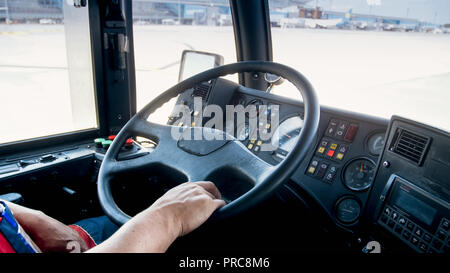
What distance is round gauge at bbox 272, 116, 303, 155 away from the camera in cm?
153

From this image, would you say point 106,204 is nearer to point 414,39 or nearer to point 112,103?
point 112,103

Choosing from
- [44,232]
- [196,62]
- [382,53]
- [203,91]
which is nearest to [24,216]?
[44,232]

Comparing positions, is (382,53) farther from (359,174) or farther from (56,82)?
(56,82)

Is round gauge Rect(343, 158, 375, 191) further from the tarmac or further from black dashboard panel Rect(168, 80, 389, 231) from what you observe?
the tarmac

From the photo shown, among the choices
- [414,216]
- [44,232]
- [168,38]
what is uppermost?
[168,38]

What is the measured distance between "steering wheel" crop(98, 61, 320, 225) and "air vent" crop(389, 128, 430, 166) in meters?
0.38

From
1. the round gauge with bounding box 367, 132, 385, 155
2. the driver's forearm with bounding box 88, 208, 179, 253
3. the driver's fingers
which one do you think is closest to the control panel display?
the round gauge with bounding box 367, 132, 385, 155

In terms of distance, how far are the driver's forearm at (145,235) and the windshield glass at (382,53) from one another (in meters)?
0.76

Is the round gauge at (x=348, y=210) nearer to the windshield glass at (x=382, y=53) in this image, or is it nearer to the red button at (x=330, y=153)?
the red button at (x=330, y=153)

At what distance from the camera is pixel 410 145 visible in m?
1.15

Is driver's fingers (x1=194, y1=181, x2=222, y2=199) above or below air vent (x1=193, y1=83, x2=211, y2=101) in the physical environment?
below

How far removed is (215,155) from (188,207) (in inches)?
10.8

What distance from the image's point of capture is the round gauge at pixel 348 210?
1373 millimetres

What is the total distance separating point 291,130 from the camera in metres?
1.57
